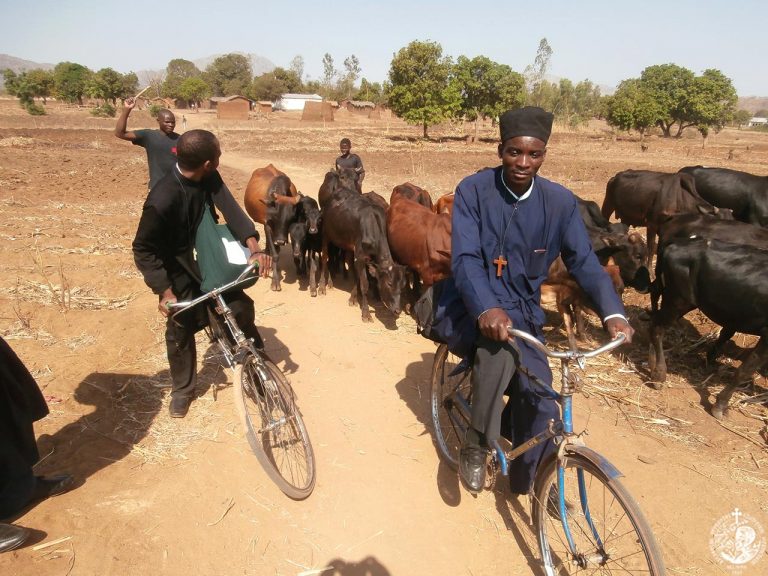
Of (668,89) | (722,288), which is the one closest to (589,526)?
(722,288)

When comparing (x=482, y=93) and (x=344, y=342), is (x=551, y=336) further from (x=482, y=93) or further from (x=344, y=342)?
(x=482, y=93)

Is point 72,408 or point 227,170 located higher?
point 227,170

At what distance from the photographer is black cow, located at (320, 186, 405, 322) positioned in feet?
21.7

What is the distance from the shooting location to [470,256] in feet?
9.27

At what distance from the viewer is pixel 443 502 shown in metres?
3.62

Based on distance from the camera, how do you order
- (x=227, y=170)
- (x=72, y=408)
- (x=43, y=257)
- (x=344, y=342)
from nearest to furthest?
(x=72, y=408)
(x=344, y=342)
(x=43, y=257)
(x=227, y=170)

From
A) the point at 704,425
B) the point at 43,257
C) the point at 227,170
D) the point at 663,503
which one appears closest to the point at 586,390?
the point at 704,425

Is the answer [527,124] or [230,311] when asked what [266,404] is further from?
[527,124]

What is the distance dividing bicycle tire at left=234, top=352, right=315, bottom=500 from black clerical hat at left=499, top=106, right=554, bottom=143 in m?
2.31

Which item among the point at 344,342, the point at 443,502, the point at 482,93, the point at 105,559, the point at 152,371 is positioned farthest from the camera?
the point at 482,93

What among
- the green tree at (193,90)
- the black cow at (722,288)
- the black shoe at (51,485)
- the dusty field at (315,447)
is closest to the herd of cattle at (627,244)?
the black cow at (722,288)

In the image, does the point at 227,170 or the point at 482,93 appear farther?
the point at 482,93

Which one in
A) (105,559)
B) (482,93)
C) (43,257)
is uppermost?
(482,93)

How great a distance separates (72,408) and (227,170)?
49.7 feet
